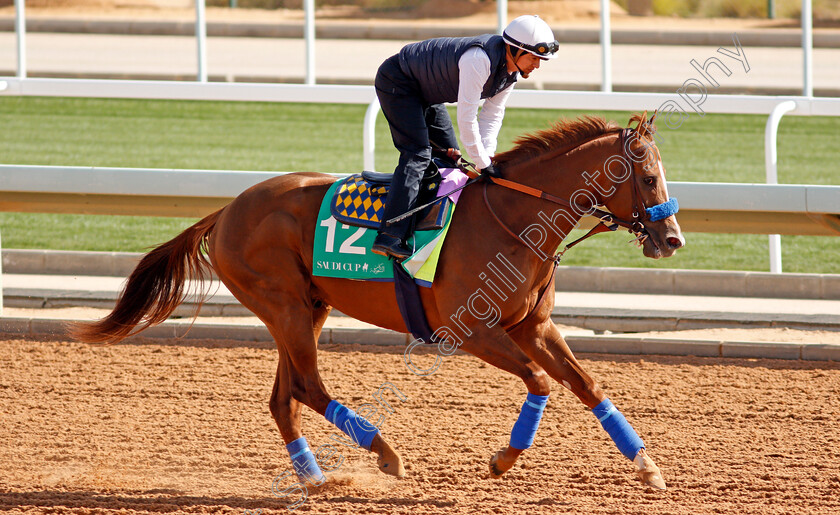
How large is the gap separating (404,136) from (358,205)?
417mm

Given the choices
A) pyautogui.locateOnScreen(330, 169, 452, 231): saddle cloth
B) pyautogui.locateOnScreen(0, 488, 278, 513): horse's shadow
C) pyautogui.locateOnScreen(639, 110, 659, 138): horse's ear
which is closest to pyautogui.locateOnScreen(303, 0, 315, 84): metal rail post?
pyautogui.locateOnScreen(330, 169, 452, 231): saddle cloth

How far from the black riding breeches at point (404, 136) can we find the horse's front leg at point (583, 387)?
2.70 feet

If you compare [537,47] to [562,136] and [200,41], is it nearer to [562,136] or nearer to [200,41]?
[562,136]

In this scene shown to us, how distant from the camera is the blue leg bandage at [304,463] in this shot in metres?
4.71

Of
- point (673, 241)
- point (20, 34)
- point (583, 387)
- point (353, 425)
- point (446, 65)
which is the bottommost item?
point (353, 425)

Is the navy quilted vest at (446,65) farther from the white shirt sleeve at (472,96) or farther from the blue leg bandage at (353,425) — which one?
the blue leg bandage at (353,425)

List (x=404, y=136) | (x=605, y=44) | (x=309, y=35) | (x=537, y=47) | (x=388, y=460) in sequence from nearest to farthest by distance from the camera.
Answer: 1. (x=537, y=47)
2. (x=388, y=460)
3. (x=404, y=136)
4. (x=605, y=44)
5. (x=309, y=35)

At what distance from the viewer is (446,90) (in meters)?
4.69

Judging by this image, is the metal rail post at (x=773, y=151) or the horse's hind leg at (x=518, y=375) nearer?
the horse's hind leg at (x=518, y=375)

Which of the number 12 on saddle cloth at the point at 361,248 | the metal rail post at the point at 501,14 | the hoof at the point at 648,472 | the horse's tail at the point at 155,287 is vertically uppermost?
the metal rail post at the point at 501,14

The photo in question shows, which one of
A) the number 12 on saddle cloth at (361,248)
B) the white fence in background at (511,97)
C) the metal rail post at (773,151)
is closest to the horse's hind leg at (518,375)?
the number 12 on saddle cloth at (361,248)

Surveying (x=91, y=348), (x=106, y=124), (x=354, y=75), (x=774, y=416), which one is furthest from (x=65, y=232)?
(x=774, y=416)

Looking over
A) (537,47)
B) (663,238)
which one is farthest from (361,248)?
(663,238)

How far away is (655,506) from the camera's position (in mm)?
4336
